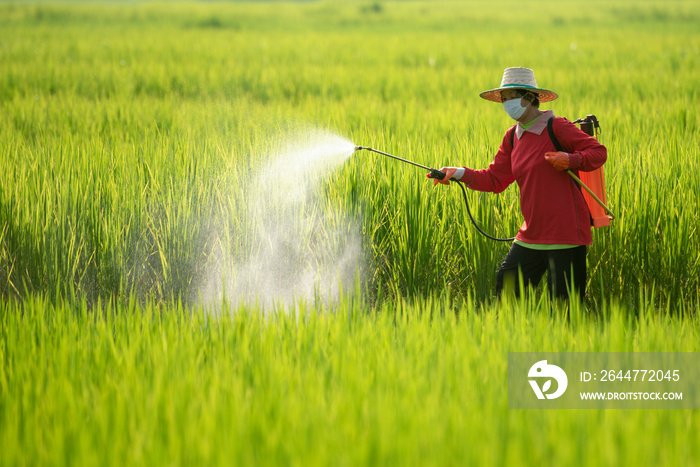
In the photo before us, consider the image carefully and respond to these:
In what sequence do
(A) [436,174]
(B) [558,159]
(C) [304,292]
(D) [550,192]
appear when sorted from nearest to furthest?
(B) [558,159] < (D) [550,192] < (A) [436,174] < (C) [304,292]

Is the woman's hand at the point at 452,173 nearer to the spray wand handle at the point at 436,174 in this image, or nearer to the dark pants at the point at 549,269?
the spray wand handle at the point at 436,174

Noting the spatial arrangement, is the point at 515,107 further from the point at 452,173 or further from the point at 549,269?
the point at 549,269

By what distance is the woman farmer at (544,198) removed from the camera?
2.57m

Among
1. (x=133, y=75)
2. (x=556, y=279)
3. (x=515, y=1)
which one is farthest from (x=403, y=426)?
(x=515, y=1)

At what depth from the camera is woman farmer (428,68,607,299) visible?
2.57 meters

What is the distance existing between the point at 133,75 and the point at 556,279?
733 cm

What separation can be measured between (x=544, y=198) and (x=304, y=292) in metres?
1.30

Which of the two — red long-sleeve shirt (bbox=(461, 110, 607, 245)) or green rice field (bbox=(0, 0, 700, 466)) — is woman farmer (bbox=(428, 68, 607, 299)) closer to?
red long-sleeve shirt (bbox=(461, 110, 607, 245))

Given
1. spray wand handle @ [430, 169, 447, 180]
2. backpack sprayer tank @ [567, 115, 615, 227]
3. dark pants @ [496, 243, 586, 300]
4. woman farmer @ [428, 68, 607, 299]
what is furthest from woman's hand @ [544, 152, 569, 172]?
spray wand handle @ [430, 169, 447, 180]

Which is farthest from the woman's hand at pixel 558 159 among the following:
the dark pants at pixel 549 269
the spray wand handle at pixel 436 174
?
the spray wand handle at pixel 436 174

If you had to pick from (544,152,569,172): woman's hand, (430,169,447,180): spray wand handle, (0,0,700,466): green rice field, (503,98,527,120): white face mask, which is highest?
(503,98,527,120): white face mask

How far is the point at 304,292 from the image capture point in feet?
10.2

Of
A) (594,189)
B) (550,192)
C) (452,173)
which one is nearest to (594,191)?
(594,189)

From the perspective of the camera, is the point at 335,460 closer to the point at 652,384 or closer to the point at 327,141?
the point at 652,384
